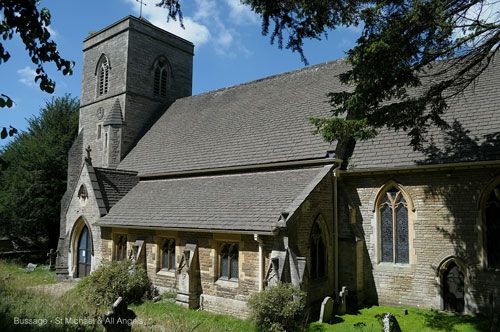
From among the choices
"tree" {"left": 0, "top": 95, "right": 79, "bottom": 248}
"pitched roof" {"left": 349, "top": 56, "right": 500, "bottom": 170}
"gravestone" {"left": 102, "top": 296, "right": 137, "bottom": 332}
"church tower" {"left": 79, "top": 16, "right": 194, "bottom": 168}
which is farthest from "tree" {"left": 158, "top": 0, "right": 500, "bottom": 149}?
"tree" {"left": 0, "top": 95, "right": 79, "bottom": 248}

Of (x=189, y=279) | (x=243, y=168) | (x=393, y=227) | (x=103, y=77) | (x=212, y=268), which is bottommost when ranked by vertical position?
(x=189, y=279)

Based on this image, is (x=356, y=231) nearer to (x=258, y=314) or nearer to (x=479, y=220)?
(x=479, y=220)

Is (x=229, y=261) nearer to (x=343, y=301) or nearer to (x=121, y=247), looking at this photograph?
Answer: (x=343, y=301)

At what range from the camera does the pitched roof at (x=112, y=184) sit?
1824cm

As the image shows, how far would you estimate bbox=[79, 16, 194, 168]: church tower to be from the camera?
23.2 meters

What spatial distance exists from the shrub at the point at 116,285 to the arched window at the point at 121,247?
6.04 ft

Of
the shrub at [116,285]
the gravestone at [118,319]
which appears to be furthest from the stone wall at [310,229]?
the shrub at [116,285]

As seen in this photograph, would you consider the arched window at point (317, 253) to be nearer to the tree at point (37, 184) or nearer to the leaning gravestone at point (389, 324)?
the leaning gravestone at point (389, 324)

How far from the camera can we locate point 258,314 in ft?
34.6

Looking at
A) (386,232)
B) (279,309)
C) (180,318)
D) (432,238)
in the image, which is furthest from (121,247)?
(432,238)

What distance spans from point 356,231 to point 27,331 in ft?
32.3

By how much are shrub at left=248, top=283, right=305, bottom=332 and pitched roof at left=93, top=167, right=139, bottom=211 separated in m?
10.0

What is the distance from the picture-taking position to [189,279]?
13508 millimetres

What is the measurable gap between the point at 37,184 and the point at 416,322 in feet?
83.3
